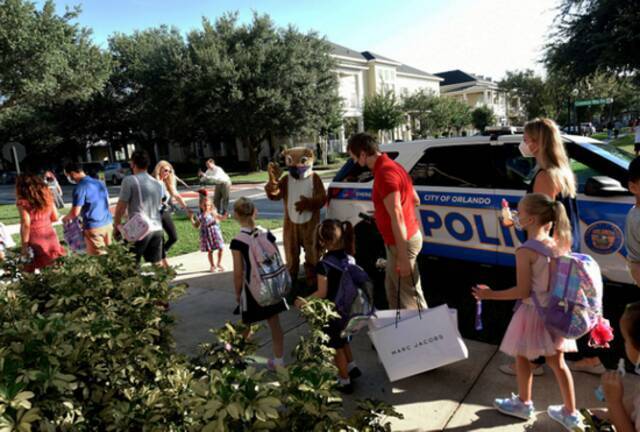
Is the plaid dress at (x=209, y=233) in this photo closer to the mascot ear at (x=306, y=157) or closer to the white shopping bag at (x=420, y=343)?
the mascot ear at (x=306, y=157)

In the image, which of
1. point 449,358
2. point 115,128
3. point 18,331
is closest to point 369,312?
point 449,358

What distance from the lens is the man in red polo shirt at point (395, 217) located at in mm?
3328

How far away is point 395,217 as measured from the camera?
3316 millimetres

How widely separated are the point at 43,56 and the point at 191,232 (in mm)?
16054

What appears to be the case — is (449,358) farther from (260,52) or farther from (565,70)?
(260,52)

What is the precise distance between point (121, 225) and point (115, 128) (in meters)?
38.1

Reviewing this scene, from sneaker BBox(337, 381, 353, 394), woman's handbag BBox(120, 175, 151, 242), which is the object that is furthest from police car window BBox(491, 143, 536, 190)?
woman's handbag BBox(120, 175, 151, 242)

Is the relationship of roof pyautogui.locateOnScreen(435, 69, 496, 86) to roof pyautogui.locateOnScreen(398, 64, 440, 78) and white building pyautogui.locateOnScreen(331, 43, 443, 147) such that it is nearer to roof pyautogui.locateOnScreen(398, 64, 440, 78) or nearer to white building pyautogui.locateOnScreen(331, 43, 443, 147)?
roof pyautogui.locateOnScreen(398, 64, 440, 78)

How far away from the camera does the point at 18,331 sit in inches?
87.4

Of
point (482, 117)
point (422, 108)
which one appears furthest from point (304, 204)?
point (482, 117)

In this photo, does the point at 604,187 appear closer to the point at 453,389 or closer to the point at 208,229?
the point at 453,389

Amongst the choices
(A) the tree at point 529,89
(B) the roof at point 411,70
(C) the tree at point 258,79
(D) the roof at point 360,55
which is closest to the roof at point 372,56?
(D) the roof at point 360,55

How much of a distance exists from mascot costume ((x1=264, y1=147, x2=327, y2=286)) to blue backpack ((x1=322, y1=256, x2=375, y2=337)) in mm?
2112

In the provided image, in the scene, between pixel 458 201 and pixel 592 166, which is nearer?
pixel 592 166
